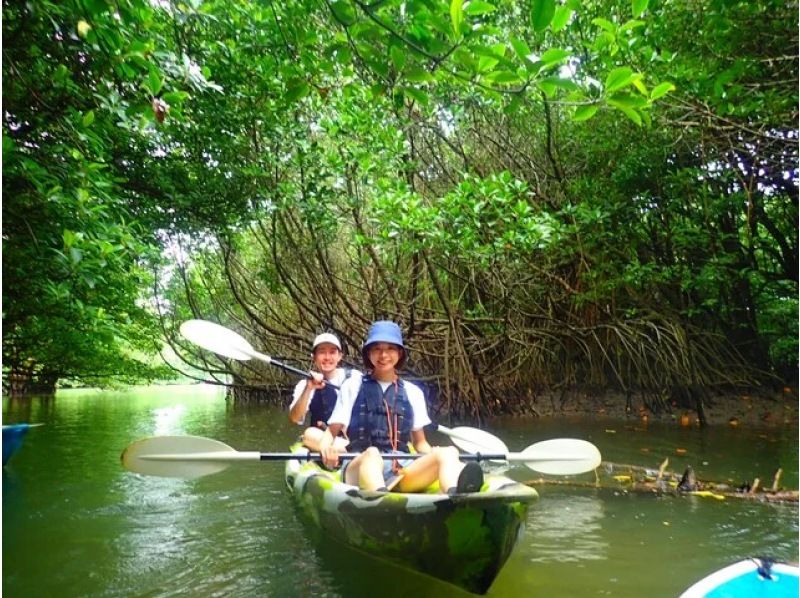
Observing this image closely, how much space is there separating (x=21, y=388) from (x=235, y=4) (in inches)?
623

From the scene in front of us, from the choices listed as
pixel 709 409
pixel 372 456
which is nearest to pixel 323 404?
A: pixel 372 456

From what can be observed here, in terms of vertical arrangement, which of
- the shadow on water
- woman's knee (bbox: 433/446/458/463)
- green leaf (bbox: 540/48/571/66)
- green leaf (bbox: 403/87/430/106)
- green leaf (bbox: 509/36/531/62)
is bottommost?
the shadow on water

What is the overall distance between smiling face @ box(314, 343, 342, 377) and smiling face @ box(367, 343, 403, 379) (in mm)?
861

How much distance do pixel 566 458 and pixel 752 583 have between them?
165cm

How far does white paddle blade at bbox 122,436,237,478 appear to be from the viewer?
10.3 feet

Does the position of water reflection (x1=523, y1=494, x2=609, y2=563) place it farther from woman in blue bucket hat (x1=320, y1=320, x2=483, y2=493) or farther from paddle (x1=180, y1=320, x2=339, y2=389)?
paddle (x1=180, y1=320, x2=339, y2=389)

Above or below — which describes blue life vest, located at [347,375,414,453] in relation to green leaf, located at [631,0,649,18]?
below

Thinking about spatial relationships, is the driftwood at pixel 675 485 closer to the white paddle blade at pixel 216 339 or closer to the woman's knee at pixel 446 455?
the woman's knee at pixel 446 455

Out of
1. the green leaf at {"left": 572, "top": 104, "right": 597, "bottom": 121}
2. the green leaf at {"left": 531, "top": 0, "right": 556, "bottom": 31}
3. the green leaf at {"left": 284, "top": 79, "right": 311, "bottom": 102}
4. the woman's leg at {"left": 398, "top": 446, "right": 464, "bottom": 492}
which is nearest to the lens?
the green leaf at {"left": 531, "top": 0, "right": 556, "bottom": 31}

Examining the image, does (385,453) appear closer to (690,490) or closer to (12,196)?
(690,490)

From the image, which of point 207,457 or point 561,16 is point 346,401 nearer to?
point 207,457

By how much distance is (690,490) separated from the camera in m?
3.80

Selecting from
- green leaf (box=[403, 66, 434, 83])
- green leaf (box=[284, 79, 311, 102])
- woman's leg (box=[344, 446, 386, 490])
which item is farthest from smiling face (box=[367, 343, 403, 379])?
green leaf (box=[403, 66, 434, 83])

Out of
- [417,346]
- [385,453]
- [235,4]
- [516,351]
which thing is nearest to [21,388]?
[417,346]
